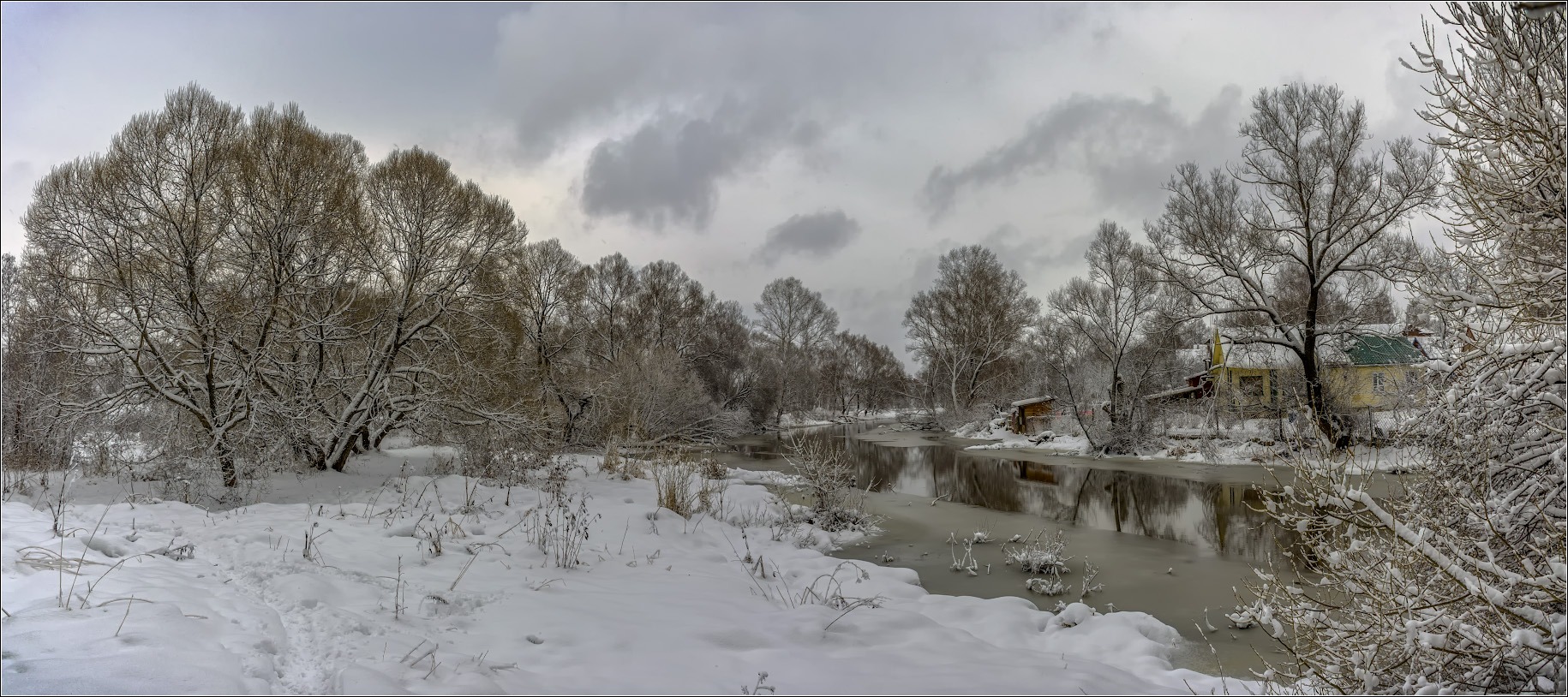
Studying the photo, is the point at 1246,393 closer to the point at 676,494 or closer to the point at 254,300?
the point at 676,494

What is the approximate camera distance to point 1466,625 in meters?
3.24

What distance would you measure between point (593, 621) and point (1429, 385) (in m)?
6.21

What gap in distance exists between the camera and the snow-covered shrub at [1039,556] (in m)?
9.11

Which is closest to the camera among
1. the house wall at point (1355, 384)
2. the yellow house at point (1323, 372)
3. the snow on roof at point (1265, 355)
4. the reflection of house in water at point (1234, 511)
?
the reflection of house in water at point (1234, 511)

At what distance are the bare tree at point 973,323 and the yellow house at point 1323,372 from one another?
13.3 meters

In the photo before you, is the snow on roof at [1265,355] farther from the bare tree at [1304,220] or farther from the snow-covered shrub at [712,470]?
the snow-covered shrub at [712,470]

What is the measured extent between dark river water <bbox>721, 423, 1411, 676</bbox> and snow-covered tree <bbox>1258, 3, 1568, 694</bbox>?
81 centimetres

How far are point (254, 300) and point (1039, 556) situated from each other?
39.4 ft

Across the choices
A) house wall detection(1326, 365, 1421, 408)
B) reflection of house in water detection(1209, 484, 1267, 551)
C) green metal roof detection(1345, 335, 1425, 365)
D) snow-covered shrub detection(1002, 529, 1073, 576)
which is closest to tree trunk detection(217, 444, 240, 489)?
snow-covered shrub detection(1002, 529, 1073, 576)

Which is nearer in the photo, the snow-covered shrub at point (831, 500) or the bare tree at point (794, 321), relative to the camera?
the snow-covered shrub at point (831, 500)

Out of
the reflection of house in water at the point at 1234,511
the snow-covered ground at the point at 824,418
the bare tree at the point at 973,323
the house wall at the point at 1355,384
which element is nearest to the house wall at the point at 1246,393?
the house wall at the point at 1355,384

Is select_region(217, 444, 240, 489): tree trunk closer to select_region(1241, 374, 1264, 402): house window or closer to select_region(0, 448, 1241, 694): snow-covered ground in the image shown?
select_region(0, 448, 1241, 694): snow-covered ground

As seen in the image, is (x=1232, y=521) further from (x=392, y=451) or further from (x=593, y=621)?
(x=392, y=451)

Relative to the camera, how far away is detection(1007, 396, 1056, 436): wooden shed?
34875mm
